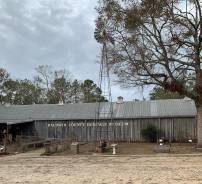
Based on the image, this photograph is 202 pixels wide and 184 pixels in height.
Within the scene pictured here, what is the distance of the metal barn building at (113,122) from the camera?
42.1 meters

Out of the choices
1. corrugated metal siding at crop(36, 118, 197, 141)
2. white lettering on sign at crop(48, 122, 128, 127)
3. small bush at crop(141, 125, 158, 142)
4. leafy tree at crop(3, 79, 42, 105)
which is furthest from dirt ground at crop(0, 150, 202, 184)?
leafy tree at crop(3, 79, 42, 105)

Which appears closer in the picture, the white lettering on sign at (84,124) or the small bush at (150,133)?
the small bush at (150,133)

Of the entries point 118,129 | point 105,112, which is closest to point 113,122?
point 118,129

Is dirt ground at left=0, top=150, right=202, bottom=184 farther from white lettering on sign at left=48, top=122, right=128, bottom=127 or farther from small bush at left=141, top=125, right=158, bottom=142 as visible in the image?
white lettering on sign at left=48, top=122, right=128, bottom=127

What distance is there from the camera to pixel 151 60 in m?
33.9

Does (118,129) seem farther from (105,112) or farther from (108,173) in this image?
(108,173)

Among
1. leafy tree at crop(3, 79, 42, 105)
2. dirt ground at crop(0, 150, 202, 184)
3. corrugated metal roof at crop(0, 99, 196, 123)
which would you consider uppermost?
leafy tree at crop(3, 79, 42, 105)

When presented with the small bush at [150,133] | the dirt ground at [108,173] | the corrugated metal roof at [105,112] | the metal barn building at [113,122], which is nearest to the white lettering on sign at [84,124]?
the metal barn building at [113,122]

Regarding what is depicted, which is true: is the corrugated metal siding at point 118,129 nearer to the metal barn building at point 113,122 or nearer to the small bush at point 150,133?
the metal barn building at point 113,122

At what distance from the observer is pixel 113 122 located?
43.7 metres

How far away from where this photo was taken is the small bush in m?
41.8

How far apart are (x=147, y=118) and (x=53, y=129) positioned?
9.39m

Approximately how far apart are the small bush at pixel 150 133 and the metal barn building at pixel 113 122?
0.75 meters

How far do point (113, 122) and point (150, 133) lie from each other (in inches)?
151
